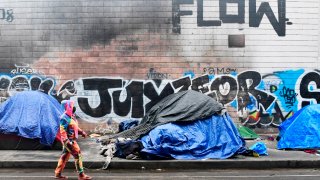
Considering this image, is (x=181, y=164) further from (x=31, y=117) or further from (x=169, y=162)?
(x=31, y=117)

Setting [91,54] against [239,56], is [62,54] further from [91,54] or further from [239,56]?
[239,56]

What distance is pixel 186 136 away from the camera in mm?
11609

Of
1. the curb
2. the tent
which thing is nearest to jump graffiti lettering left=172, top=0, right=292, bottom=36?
the tent

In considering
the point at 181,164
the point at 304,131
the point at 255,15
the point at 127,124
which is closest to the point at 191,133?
the point at 181,164

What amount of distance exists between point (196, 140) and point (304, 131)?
11.7 feet

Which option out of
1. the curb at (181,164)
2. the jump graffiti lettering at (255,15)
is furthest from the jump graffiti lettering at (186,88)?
the curb at (181,164)

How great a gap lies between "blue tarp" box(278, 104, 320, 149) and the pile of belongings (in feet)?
6.35

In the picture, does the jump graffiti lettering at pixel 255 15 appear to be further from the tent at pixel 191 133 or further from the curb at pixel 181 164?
the curb at pixel 181 164

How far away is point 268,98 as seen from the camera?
16672mm

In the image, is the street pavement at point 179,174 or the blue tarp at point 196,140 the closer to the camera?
the street pavement at point 179,174

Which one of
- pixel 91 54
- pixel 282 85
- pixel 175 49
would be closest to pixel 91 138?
pixel 91 54

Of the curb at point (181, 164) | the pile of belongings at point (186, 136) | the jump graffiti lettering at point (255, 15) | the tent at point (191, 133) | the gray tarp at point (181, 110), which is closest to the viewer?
the curb at point (181, 164)

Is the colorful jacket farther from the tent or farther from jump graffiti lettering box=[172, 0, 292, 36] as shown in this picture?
jump graffiti lettering box=[172, 0, 292, 36]

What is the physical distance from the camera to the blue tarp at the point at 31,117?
1239cm
